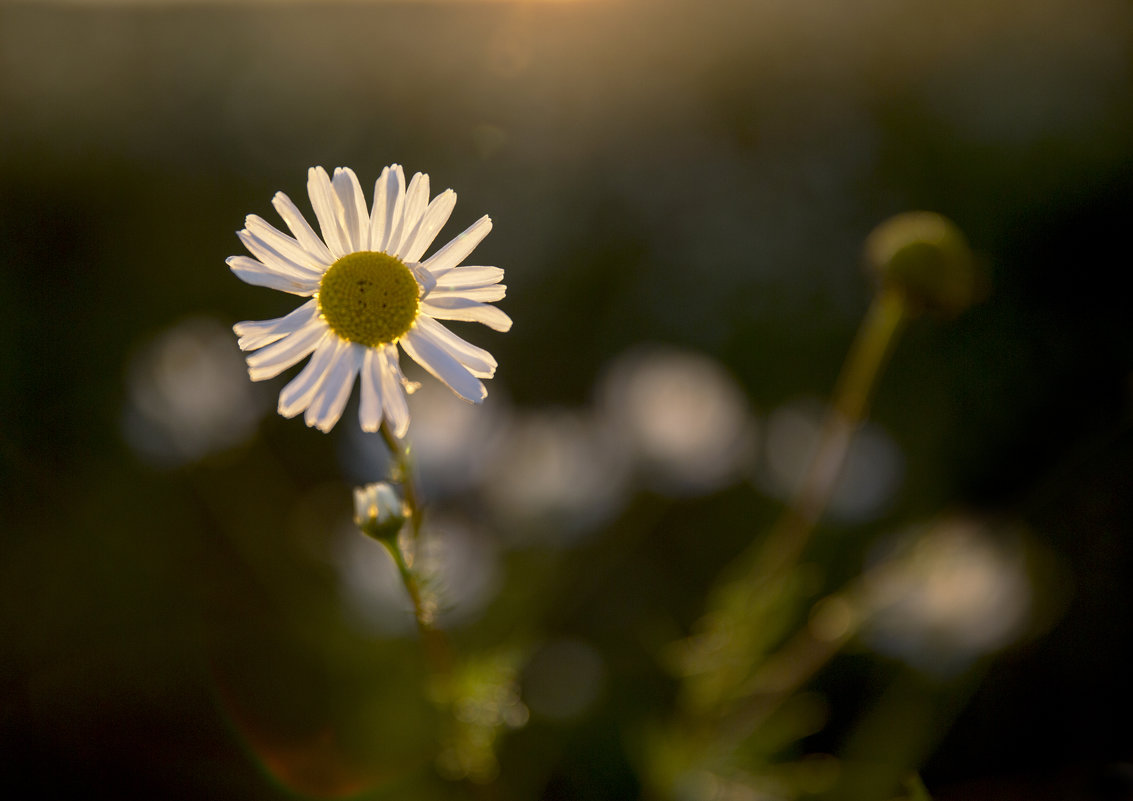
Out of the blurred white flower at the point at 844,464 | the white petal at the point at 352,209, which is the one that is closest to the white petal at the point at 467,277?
the white petal at the point at 352,209

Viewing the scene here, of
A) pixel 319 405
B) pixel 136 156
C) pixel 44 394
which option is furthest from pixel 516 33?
pixel 319 405

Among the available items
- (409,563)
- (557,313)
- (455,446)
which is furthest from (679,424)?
(409,563)

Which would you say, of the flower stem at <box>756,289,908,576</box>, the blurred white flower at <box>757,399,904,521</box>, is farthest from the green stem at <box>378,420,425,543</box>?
the blurred white flower at <box>757,399,904,521</box>

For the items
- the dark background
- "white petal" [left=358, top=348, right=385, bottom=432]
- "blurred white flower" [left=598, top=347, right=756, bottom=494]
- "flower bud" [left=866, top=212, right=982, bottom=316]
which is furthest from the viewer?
"blurred white flower" [left=598, top=347, right=756, bottom=494]

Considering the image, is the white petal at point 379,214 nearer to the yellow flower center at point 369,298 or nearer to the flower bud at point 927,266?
the yellow flower center at point 369,298

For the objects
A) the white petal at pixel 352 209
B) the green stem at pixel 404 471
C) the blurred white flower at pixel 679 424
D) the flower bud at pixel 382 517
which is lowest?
the flower bud at pixel 382 517

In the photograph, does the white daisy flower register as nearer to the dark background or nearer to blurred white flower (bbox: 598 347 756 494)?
the dark background
